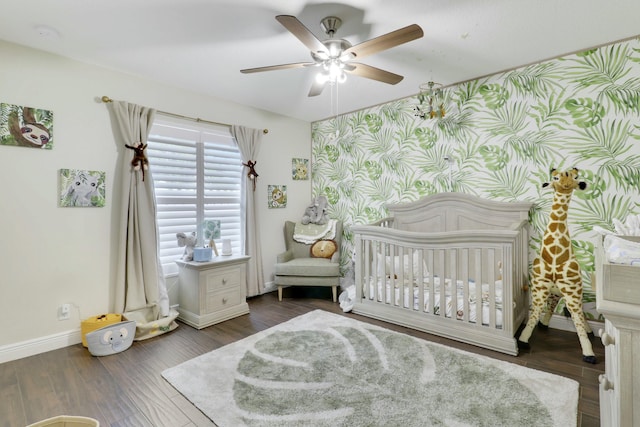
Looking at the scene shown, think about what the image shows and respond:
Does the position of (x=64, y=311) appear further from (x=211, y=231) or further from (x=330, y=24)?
(x=330, y=24)

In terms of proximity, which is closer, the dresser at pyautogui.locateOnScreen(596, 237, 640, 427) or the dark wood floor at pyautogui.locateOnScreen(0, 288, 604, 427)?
the dresser at pyautogui.locateOnScreen(596, 237, 640, 427)

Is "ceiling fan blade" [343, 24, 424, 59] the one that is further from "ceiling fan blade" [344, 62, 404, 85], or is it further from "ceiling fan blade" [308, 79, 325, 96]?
"ceiling fan blade" [308, 79, 325, 96]

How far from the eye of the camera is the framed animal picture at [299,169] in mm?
4328

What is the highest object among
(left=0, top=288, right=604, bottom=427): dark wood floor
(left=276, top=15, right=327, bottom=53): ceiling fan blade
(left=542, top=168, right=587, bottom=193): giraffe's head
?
(left=276, top=15, right=327, bottom=53): ceiling fan blade

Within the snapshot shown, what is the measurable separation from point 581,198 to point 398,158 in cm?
176

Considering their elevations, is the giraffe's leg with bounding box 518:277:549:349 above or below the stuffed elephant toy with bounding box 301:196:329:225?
below

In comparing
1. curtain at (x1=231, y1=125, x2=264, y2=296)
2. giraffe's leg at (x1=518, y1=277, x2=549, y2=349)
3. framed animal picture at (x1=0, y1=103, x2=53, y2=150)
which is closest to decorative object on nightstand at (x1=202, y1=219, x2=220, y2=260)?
curtain at (x1=231, y1=125, x2=264, y2=296)

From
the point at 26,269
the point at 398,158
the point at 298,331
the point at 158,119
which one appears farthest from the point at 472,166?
the point at 26,269

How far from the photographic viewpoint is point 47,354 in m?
2.35

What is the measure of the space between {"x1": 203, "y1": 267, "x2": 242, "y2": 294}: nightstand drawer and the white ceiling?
1866mm

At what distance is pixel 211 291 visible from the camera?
2953 millimetres

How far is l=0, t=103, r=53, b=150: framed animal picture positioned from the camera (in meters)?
2.24

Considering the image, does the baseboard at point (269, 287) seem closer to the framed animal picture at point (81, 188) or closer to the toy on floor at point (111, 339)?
the toy on floor at point (111, 339)

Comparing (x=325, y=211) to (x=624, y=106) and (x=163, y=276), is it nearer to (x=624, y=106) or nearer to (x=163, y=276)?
(x=163, y=276)
